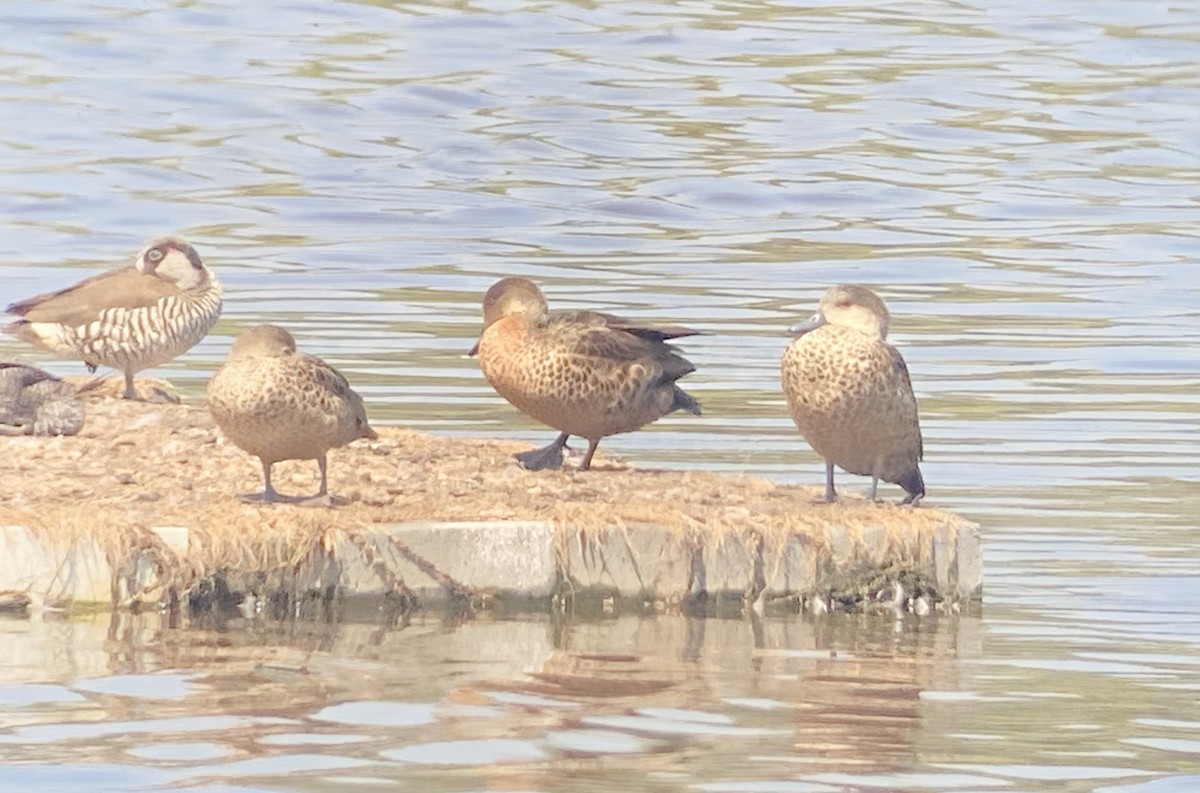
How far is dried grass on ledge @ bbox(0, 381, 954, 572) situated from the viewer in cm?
906

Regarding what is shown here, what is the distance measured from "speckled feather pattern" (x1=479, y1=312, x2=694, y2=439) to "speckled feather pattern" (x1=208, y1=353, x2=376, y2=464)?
1.14 m

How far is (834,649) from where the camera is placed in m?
8.94

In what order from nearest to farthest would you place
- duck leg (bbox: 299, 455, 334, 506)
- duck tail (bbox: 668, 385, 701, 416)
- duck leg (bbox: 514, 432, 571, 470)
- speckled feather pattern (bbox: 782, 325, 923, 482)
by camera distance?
duck leg (bbox: 299, 455, 334, 506) < speckled feather pattern (bbox: 782, 325, 923, 482) < duck leg (bbox: 514, 432, 571, 470) < duck tail (bbox: 668, 385, 701, 416)

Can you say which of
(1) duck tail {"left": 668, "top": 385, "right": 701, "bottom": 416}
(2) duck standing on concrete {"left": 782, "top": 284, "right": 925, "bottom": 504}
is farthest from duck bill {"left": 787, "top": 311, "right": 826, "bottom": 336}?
(1) duck tail {"left": 668, "top": 385, "right": 701, "bottom": 416}

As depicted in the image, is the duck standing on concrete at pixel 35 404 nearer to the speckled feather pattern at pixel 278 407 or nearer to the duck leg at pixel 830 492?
the speckled feather pattern at pixel 278 407

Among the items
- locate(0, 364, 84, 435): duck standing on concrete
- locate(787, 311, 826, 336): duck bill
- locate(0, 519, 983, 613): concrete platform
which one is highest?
locate(787, 311, 826, 336): duck bill

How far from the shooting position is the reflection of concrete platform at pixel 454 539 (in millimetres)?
8953

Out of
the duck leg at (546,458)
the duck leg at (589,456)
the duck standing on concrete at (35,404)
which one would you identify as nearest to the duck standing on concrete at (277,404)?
the duck leg at (546,458)

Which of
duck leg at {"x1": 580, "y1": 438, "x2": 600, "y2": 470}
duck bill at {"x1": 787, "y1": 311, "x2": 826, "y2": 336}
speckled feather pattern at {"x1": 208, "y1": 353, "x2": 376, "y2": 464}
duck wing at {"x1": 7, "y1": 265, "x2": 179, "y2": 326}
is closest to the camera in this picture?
speckled feather pattern at {"x1": 208, "y1": 353, "x2": 376, "y2": 464}

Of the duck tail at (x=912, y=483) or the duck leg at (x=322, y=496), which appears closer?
the duck leg at (x=322, y=496)

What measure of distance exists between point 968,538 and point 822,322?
1.07m

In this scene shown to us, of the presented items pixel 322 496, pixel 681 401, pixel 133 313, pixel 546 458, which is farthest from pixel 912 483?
pixel 133 313

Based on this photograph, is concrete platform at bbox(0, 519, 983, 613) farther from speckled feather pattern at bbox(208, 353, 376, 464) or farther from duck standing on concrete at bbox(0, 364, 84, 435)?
duck standing on concrete at bbox(0, 364, 84, 435)

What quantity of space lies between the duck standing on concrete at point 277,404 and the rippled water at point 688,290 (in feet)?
2.55
